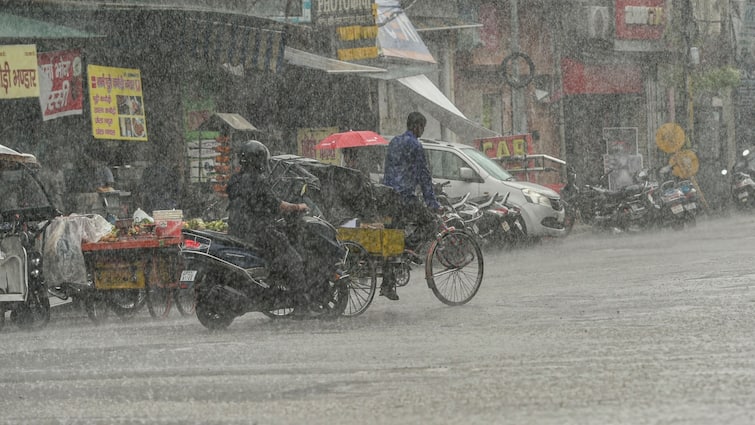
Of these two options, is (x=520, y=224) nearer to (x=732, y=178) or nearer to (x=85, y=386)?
(x=732, y=178)

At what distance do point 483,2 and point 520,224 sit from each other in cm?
1294

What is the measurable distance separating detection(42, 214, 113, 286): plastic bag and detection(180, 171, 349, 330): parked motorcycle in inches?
66.5

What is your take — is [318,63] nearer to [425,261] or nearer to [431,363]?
[425,261]

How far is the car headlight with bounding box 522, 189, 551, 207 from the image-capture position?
22.5 m

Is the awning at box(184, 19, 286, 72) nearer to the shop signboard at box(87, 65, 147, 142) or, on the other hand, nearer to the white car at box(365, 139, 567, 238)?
the shop signboard at box(87, 65, 147, 142)

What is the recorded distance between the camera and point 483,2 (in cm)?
3394

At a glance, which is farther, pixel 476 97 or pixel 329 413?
pixel 476 97

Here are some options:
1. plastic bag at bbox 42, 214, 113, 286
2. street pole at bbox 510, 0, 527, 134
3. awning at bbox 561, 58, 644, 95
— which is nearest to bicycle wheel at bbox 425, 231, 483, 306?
plastic bag at bbox 42, 214, 113, 286

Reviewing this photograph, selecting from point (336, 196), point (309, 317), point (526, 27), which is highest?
point (526, 27)

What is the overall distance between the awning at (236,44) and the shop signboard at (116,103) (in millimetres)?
1182

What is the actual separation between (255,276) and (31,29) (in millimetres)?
8708

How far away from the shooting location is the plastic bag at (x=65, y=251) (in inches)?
508

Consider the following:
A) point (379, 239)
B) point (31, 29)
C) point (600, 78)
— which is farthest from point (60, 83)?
point (600, 78)

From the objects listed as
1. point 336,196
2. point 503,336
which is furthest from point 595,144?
point 503,336
